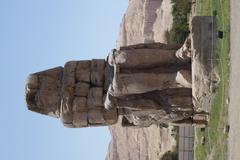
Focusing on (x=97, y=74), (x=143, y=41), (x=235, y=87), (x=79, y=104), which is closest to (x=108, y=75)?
(x=97, y=74)

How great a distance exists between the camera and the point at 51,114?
21641 millimetres

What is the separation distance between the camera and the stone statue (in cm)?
1991

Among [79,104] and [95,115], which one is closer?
[79,104]

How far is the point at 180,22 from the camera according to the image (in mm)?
52375

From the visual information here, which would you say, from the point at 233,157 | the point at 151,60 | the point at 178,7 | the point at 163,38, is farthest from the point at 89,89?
the point at 163,38

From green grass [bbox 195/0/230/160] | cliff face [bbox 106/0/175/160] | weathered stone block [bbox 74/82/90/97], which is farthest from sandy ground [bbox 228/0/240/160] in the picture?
cliff face [bbox 106/0/175/160]

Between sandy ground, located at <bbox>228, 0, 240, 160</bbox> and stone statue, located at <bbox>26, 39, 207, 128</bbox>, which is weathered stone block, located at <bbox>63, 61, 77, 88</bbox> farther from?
sandy ground, located at <bbox>228, 0, 240, 160</bbox>

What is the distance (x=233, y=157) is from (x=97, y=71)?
6042 mm

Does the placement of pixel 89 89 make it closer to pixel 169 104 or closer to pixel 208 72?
pixel 169 104

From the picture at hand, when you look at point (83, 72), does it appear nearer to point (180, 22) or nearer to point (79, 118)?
point (79, 118)

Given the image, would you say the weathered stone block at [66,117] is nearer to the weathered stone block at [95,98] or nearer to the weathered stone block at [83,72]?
the weathered stone block at [95,98]

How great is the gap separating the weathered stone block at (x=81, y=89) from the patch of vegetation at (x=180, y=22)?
2918 centimetres

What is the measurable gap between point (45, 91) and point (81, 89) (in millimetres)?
1368

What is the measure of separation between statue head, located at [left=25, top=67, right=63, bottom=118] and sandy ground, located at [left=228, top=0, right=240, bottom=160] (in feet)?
21.2
